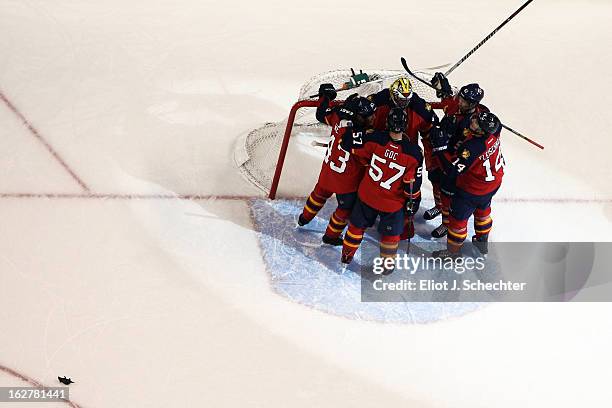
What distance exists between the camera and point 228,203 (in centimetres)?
423

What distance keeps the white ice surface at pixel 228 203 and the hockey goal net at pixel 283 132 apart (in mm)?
117

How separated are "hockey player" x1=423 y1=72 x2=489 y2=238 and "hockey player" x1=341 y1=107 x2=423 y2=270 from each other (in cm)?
21

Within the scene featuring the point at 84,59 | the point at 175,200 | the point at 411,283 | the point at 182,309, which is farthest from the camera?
the point at 84,59

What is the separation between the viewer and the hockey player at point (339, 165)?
3547mm

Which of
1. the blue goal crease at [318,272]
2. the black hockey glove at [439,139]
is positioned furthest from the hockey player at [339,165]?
the black hockey glove at [439,139]

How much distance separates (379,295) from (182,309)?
96cm

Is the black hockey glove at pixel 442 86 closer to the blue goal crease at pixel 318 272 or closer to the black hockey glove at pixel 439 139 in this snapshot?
the black hockey glove at pixel 439 139

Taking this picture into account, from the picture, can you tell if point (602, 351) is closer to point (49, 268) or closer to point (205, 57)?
point (49, 268)

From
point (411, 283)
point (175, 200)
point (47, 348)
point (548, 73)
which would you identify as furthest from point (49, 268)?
point (548, 73)

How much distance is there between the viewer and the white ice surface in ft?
11.2

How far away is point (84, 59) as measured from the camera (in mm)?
5145

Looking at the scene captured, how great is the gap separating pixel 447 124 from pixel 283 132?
1003 mm

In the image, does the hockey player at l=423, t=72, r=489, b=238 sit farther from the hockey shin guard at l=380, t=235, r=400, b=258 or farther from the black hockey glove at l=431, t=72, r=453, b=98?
the hockey shin guard at l=380, t=235, r=400, b=258

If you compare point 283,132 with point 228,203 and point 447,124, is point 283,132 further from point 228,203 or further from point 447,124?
point 447,124
